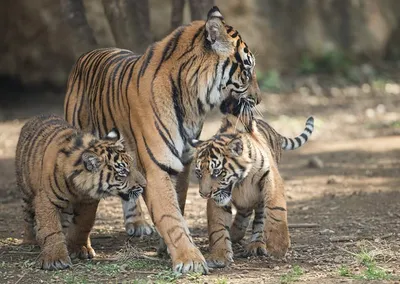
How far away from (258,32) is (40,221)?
8.53m

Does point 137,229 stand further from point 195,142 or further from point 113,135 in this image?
point 195,142

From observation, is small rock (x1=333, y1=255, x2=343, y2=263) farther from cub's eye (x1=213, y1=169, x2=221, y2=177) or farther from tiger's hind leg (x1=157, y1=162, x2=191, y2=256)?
tiger's hind leg (x1=157, y1=162, x2=191, y2=256)

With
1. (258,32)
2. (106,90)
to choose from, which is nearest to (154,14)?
(258,32)

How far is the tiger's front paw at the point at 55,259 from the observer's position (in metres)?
5.79

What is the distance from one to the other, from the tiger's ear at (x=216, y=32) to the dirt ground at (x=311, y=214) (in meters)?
1.42

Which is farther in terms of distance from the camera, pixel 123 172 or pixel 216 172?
pixel 123 172

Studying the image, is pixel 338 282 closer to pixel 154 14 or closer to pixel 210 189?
pixel 210 189

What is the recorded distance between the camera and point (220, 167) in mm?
5766

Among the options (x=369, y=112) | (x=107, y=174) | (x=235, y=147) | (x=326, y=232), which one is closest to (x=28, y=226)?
(x=107, y=174)

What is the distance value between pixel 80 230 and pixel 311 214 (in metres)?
2.15

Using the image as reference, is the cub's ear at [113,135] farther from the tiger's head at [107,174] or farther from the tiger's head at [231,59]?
the tiger's head at [231,59]

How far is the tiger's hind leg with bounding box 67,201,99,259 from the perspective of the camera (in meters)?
6.20

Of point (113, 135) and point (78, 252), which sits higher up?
point (113, 135)

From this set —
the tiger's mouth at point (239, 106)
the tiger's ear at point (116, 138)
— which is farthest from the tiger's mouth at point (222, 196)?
the tiger's ear at point (116, 138)
